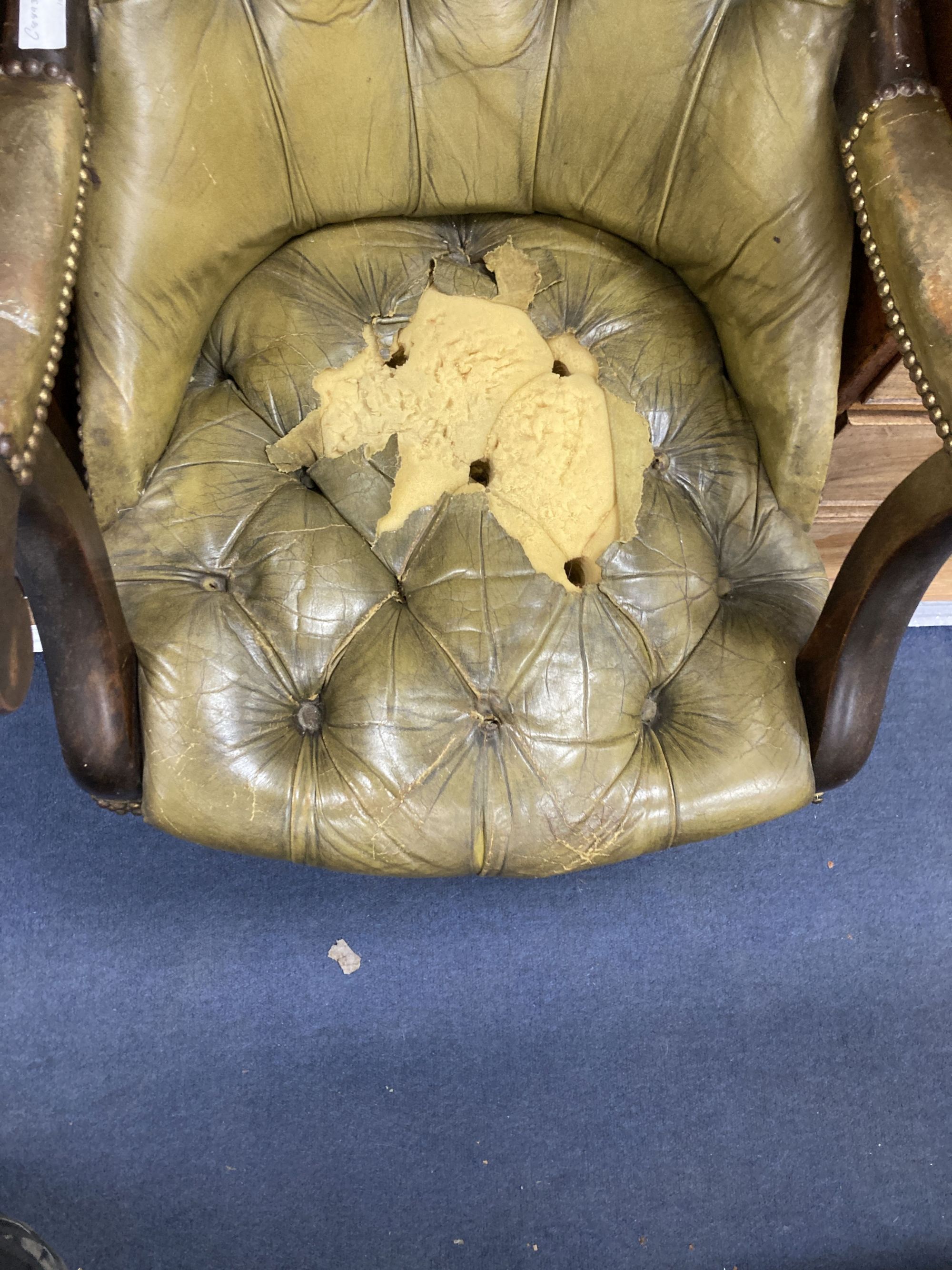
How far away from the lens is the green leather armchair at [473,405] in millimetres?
777

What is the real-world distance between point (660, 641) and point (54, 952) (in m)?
0.93

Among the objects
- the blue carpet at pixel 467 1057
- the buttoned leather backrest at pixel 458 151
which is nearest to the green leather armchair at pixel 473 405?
the buttoned leather backrest at pixel 458 151

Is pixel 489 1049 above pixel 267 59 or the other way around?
the other way around

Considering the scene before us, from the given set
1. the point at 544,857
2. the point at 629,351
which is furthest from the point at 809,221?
the point at 544,857

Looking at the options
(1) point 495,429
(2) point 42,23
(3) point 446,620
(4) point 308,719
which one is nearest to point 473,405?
(1) point 495,429

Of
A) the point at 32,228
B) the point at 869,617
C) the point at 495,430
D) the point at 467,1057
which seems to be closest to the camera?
the point at 32,228

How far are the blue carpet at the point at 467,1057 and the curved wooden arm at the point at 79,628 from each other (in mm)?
479

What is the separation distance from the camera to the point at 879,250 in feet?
2.58

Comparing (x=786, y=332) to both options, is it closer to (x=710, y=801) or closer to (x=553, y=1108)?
(x=710, y=801)

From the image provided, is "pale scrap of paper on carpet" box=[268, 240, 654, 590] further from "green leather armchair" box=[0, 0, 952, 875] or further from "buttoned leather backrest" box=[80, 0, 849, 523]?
"buttoned leather backrest" box=[80, 0, 849, 523]

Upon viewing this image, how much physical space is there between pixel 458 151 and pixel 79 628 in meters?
0.60

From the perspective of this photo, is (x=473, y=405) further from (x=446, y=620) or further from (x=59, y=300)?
(x=59, y=300)

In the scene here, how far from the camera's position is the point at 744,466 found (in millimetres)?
966

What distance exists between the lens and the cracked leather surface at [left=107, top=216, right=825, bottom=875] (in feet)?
2.84
